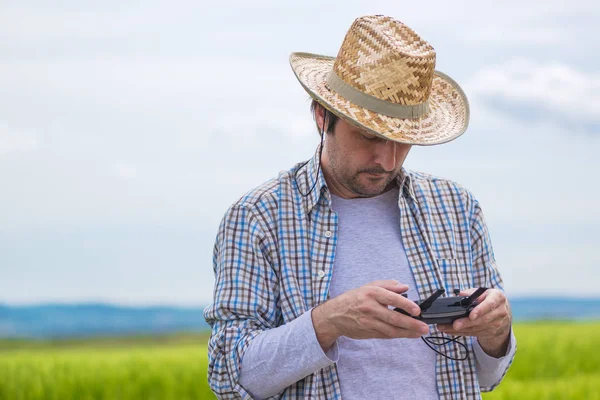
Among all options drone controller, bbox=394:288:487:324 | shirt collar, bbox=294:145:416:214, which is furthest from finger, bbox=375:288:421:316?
shirt collar, bbox=294:145:416:214

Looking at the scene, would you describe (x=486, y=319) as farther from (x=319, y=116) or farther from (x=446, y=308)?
(x=319, y=116)

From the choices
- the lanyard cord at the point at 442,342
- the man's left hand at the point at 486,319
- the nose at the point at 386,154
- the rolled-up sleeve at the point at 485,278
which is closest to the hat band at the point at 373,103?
the nose at the point at 386,154

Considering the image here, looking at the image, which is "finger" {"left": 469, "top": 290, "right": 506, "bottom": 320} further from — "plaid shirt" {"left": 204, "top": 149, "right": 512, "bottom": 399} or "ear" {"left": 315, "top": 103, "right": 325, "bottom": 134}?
"ear" {"left": 315, "top": 103, "right": 325, "bottom": 134}

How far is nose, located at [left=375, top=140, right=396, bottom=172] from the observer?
Answer: 2.79 meters

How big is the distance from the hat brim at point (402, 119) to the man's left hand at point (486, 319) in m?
0.59

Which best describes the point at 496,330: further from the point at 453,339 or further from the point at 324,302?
the point at 324,302

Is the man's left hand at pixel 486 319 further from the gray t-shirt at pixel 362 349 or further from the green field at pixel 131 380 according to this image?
the green field at pixel 131 380

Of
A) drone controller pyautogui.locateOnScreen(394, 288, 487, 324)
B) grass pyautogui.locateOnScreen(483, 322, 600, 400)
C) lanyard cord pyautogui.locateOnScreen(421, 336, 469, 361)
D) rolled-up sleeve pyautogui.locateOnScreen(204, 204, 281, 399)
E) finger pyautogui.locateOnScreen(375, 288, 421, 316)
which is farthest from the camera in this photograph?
grass pyautogui.locateOnScreen(483, 322, 600, 400)

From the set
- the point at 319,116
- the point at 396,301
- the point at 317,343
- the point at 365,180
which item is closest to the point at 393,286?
the point at 396,301

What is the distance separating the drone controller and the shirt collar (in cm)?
60

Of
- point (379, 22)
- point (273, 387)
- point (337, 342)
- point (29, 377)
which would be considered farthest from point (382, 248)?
point (29, 377)

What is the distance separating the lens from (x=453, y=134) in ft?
9.86

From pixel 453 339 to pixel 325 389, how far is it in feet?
1.71

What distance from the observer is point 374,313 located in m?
2.40
